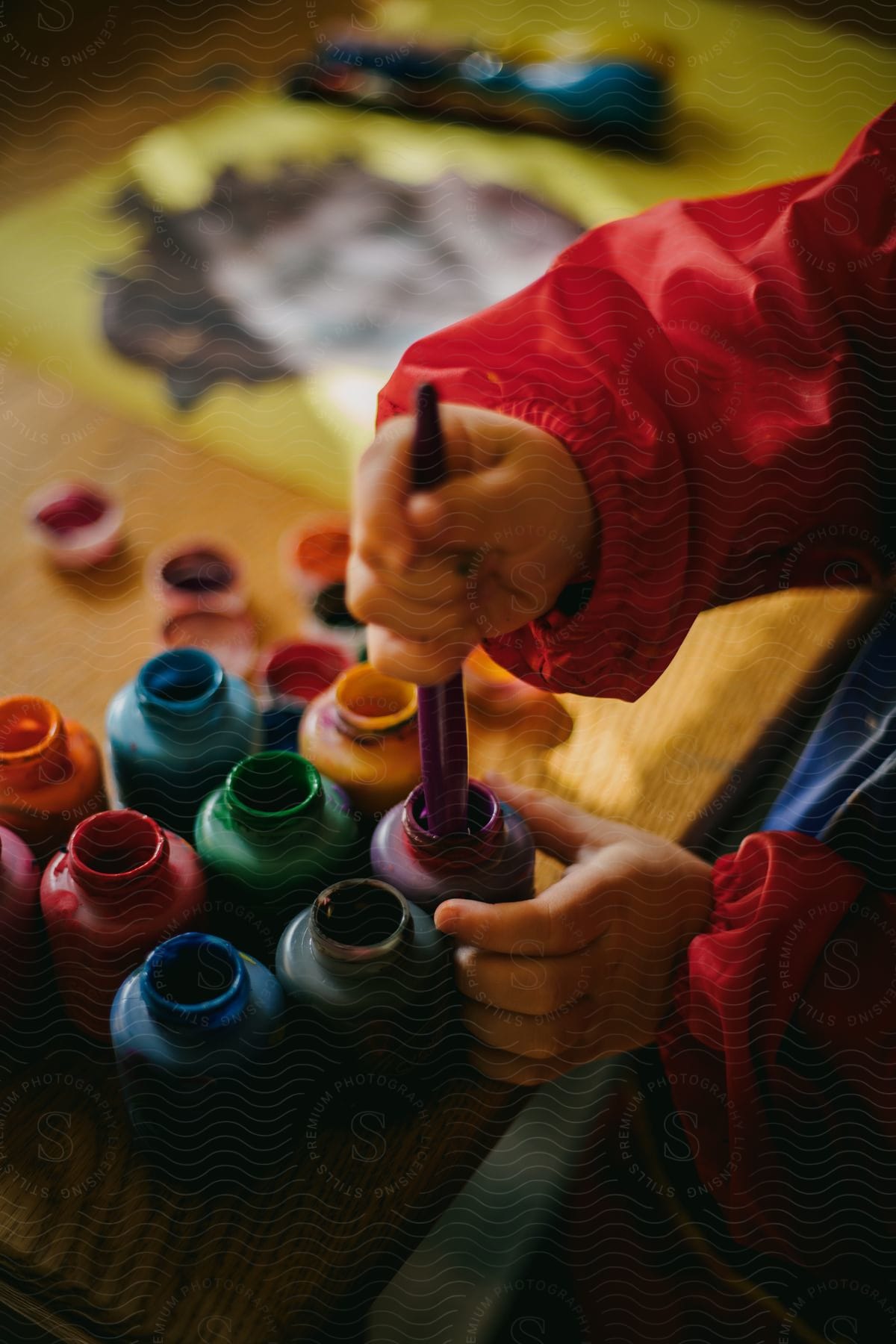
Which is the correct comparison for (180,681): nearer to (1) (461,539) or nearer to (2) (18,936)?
(2) (18,936)

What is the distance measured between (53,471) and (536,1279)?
0.62 metres

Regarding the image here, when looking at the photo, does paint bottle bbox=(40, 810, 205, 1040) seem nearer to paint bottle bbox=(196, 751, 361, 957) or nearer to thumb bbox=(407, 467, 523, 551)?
paint bottle bbox=(196, 751, 361, 957)

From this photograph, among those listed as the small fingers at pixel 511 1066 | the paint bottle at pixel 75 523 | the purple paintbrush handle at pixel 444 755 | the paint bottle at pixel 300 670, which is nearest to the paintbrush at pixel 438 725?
the purple paintbrush handle at pixel 444 755

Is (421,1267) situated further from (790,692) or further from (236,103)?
(236,103)

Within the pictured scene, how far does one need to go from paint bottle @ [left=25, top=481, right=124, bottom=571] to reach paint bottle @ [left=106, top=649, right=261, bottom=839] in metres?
0.25

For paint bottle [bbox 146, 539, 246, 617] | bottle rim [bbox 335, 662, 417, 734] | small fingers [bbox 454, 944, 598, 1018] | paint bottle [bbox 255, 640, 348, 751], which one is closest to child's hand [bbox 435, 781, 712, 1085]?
small fingers [bbox 454, 944, 598, 1018]

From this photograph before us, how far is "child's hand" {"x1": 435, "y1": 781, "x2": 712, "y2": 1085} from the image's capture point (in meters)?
0.44

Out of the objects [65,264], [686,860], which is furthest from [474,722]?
[65,264]

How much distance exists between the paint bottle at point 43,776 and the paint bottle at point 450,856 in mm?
159

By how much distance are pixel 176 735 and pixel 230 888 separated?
0.25ft

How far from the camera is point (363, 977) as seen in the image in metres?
0.41

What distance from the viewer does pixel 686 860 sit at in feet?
1.61

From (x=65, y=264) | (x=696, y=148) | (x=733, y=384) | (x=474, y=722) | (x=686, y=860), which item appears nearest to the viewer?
(x=733, y=384)

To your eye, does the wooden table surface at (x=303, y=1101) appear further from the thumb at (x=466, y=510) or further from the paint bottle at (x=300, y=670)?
the thumb at (x=466, y=510)
